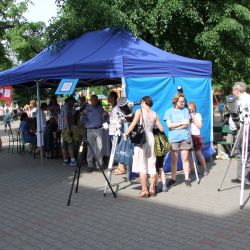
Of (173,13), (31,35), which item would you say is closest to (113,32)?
(173,13)

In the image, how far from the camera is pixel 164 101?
29.6ft

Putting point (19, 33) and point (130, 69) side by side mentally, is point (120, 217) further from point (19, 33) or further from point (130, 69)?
point (19, 33)

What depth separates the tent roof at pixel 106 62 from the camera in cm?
863

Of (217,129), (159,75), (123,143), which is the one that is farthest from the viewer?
(217,129)

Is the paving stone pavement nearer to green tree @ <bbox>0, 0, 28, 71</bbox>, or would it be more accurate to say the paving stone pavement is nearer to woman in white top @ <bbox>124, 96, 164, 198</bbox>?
woman in white top @ <bbox>124, 96, 164, 198</bbox>

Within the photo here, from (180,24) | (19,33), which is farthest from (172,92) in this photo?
(19,33)

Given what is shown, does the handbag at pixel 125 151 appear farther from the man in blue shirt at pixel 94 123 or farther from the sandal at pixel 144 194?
the man in blue shirt at pixel 94 123

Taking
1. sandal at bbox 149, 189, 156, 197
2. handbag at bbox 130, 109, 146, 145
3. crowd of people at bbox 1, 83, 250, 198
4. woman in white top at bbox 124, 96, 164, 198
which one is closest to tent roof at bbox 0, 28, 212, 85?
crowd of people at bbox 1, 83, 250, 198

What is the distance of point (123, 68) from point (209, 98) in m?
2.88

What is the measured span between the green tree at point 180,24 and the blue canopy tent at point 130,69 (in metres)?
0.63

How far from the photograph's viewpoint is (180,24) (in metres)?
12.8

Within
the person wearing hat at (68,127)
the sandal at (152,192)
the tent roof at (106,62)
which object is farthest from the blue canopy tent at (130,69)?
the sandal at (152,192)

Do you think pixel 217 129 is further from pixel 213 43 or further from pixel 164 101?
pixel 164 101

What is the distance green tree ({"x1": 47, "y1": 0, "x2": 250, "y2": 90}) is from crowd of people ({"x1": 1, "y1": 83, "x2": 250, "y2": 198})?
234 centimetres
